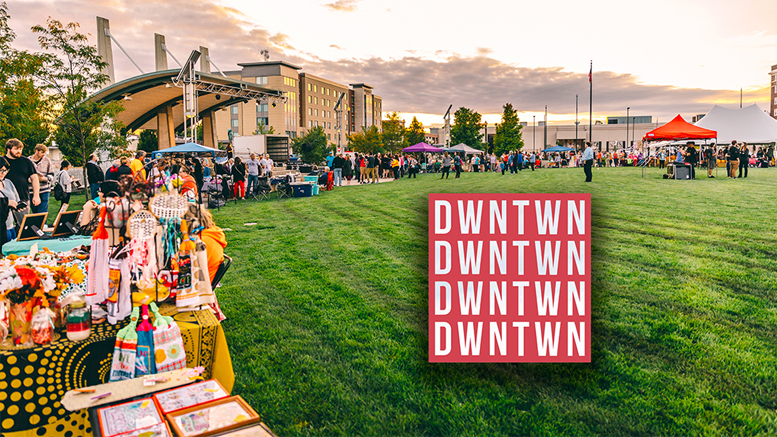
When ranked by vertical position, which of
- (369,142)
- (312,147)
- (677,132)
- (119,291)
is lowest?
(119,291)

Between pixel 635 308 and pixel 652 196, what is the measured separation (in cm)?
1266

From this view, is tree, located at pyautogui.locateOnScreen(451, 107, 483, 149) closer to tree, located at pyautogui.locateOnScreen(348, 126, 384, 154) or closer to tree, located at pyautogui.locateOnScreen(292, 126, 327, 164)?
tree, located at pyautogui.locateOnScreen(348, 126, 384, 154)

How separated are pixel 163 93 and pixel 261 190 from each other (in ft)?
86.9

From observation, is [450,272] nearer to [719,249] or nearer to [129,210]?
[129,210]

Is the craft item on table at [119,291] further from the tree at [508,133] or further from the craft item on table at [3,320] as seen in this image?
the tree at [508,133]

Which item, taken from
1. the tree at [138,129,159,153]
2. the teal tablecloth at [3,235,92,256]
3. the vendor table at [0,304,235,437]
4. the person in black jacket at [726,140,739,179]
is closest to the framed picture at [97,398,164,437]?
the vendor table at [0,304,235,437]

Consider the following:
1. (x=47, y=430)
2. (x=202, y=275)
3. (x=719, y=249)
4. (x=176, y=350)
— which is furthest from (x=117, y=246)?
(x=719, y=249)

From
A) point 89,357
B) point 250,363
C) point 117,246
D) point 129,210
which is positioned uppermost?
point 129,210

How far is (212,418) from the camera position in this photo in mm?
2482

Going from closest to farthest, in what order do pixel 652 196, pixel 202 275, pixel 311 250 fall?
pixel 202 275, pixel 311 250, pixel 652 196

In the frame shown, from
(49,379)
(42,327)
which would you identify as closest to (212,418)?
(49,379)

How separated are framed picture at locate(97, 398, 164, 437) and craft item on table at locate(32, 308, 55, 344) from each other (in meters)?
0.78

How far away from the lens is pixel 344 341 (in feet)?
15.0

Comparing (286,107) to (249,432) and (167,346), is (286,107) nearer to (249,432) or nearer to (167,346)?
(167,346)
